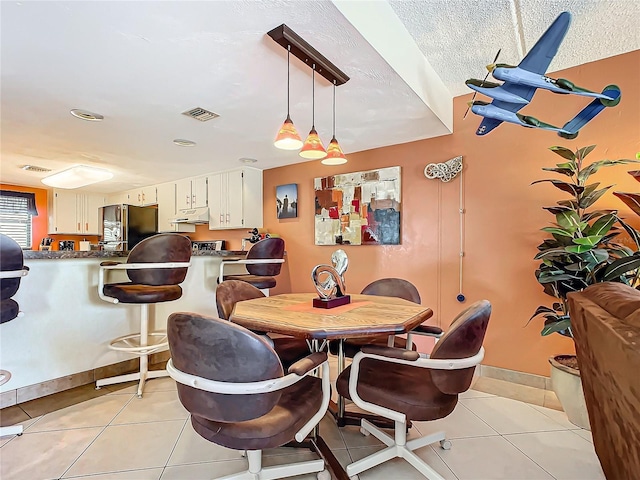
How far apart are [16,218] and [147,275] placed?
5.55 m

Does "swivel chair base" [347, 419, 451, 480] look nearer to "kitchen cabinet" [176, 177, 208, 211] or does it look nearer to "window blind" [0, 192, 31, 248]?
"kitchen cabinet" [176, 177, 208, 211]

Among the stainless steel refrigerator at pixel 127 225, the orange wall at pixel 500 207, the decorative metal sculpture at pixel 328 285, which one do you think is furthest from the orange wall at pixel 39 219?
the decorative metal sculpture at pixel 328 285

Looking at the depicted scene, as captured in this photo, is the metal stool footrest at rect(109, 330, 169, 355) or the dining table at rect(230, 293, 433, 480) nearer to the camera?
the dining table at rect(230, 293, 433, 480)

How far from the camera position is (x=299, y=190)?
4.21m

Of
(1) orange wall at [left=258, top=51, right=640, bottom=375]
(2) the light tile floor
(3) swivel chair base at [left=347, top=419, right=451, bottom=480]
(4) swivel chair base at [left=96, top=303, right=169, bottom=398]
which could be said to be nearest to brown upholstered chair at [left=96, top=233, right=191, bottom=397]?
(4) swivel chair base at [left=96, top=303, right=169, bottom=398]

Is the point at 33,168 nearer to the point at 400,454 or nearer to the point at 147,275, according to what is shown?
the point at 147,275

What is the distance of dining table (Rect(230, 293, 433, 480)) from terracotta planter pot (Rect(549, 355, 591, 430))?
3.93 feet

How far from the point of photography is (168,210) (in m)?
5.36

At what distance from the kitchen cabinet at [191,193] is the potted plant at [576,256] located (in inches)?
170

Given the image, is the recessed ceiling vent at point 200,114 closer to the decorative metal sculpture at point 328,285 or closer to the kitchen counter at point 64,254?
the kitchen counter at point 64,254

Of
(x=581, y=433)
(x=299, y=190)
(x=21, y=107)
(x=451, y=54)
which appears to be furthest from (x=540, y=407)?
(x=21, y=107)

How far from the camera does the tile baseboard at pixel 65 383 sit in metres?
2.21

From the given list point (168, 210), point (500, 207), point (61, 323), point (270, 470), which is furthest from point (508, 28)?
point (168, 210)

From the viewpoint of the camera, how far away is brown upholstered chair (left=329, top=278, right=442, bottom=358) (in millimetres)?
2035
